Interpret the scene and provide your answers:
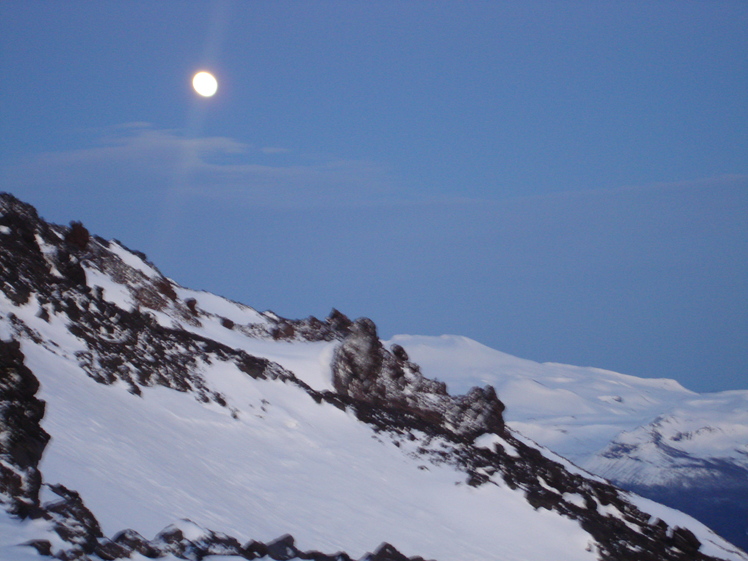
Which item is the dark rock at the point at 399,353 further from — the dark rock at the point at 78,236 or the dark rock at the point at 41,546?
the dark rock at the point at 41,546

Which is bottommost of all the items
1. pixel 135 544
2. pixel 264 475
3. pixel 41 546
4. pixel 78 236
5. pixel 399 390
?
pixel 41 546

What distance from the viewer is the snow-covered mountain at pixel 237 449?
1576 centimetres

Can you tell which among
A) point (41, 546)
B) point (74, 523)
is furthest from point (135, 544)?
point (41, 546)

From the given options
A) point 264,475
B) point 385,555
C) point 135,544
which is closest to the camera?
point 135,544

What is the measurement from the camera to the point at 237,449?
96.0ft

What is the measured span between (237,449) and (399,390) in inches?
941

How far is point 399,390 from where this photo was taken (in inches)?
2046

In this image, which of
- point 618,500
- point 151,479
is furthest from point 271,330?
point 151,479

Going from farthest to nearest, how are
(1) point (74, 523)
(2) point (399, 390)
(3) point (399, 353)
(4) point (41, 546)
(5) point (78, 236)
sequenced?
(3) point (399, 353) < (2) point (399, 390) < (5) point (78, 236) < (1) point (74, 523) < (4) point (41, 546)

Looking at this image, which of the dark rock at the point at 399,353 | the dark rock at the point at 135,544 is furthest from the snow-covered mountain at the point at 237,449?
the dark rock at the point at 399,353

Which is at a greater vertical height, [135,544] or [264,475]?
[264,475]

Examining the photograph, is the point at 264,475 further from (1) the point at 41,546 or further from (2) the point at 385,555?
(1) the point at 41,546

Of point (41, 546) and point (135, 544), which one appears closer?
point (41, 546)

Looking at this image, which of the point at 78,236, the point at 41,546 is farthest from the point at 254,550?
the point at 78,236
